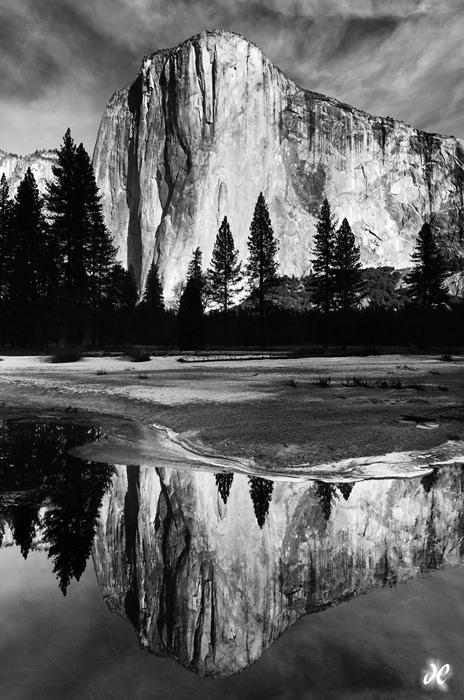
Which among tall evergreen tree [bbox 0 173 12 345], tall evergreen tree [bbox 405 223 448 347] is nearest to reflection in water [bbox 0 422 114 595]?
tall evergreen tree [bbox 0 173 12 345]

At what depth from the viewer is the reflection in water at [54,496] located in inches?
103

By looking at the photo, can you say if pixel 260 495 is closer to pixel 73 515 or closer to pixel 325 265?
pixel 73 515

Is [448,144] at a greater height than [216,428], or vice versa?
[448,144]

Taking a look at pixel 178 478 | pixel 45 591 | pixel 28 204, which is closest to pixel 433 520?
pixel 178 478

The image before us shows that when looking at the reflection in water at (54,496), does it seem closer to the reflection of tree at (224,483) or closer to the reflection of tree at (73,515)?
the reflection of tree at (73,515)

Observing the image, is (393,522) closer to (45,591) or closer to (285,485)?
(285,485)

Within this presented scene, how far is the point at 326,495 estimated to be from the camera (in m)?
3.48

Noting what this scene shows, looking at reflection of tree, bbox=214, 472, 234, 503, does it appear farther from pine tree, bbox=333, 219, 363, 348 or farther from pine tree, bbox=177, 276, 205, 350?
pine tree, bbox=333, 219, 363, 348

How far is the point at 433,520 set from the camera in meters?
2.99

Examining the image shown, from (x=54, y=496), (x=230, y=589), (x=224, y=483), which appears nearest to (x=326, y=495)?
(x=224, y=483)

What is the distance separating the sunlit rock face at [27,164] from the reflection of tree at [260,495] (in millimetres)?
145284

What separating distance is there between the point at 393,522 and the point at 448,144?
144237mm

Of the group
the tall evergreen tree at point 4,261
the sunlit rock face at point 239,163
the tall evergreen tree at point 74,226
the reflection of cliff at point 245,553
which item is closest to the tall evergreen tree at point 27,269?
the tall evergreen tree at point 4,261

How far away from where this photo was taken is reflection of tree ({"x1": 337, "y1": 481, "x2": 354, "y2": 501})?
11.4 ft
